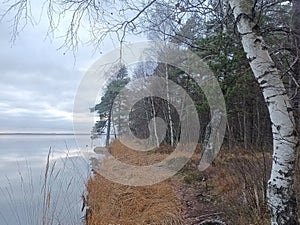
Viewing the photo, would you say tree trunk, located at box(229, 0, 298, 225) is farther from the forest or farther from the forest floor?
the forest floor

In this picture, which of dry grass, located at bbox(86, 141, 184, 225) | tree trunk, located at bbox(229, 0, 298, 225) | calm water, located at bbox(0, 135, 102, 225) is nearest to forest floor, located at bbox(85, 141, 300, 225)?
dry grass, located at bbox(86, 141, 184, 225)

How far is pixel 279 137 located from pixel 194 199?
2972 mm

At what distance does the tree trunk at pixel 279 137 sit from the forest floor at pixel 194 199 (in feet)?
2.11

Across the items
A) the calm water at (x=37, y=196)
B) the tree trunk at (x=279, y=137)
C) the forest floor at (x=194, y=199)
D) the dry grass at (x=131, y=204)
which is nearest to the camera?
the tree trunk at (x=279, y=137)

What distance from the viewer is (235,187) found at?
4.45 metres

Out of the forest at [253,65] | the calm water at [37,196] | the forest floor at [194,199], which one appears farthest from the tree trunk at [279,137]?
the calm water at [37,196]

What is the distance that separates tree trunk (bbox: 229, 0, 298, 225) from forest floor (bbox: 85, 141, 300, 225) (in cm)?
64

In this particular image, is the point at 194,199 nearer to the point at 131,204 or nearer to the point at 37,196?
the point at 131,204

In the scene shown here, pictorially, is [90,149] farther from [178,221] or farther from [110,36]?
[110,36]

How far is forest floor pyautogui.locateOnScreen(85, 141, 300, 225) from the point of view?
325 centimetres

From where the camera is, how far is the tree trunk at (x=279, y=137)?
2182 mm

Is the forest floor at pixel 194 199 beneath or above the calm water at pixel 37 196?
beneath

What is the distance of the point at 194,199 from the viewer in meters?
4.91

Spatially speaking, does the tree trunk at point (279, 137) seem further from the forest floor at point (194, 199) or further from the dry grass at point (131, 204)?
the dry grass at point (131, 204)
